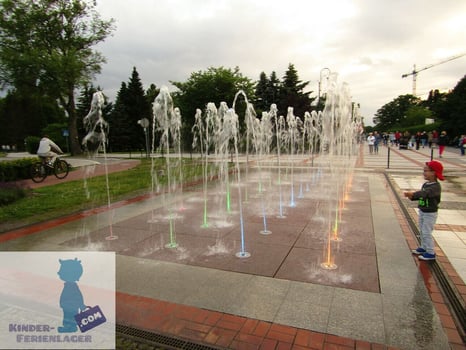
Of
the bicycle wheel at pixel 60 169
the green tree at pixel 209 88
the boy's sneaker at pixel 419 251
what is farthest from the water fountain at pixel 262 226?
the green tree at pixel 209 88

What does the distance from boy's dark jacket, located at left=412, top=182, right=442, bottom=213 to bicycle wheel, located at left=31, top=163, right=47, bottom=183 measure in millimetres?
14683

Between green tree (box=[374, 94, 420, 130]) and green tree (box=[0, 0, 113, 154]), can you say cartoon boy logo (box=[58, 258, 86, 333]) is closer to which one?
green tree (box=[0, 0, 113, 154])

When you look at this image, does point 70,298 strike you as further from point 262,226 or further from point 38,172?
point 38,172

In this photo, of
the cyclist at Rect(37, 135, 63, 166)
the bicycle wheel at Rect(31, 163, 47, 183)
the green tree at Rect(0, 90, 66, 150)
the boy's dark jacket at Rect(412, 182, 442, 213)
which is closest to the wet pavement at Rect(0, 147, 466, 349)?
the boy's dark jacket at Rect(412, 182, 442, 213)

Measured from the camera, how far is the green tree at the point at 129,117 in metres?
46.8

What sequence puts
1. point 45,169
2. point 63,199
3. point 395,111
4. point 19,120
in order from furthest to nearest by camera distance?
point 395,111 < point 19,120 < point 45,169 < point 63,199

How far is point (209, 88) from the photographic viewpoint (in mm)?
30750

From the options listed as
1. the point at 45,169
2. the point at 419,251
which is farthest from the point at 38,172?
the point at 419,251

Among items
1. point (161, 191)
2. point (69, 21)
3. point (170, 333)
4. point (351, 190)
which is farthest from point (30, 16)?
point (170, 333)

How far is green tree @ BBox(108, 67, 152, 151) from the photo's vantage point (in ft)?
154

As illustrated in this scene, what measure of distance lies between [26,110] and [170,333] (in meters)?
70.8

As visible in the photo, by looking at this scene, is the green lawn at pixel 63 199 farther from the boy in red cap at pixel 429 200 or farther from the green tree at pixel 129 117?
the green tree at pixel 129 117

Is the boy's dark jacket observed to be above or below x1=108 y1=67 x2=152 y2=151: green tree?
below

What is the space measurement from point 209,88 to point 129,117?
72.9ft
